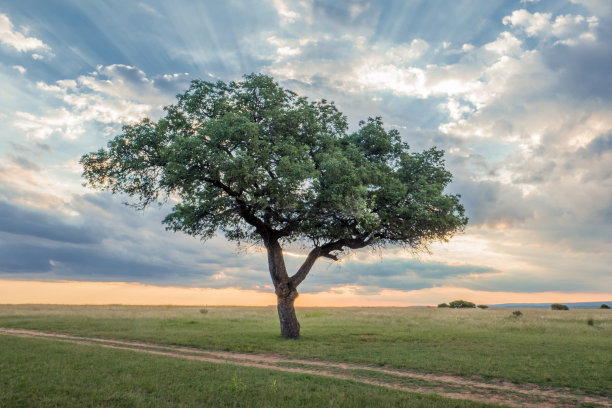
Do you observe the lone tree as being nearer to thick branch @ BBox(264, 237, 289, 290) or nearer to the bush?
thick branch @ BBox(264, 237, 289, 290)

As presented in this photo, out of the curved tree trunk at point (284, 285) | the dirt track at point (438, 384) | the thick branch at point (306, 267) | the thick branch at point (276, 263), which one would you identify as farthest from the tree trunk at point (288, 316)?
the dirt track at point (438, 384)

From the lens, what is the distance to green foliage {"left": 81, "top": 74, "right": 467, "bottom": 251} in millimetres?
25438

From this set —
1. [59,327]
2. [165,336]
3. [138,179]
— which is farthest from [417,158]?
[59,327]

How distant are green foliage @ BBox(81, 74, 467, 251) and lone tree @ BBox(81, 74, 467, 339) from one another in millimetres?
74

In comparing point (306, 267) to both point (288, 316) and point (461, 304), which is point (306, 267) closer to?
point (288, 316)

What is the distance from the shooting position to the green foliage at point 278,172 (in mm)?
25438

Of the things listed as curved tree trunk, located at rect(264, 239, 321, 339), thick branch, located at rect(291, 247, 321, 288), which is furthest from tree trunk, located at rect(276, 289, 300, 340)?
thick branch, located at rect(291, 247, 321, 288)

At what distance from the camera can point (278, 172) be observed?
25.1 metres

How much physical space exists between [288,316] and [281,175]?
10035mm

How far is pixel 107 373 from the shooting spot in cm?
1499

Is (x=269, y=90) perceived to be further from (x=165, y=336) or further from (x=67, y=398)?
(x=67, y=398)

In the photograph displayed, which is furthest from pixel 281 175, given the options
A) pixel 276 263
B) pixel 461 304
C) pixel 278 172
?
pixel 461 304

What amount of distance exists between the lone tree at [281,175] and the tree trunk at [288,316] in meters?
0.07

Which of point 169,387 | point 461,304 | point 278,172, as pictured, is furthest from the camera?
point 461,304
